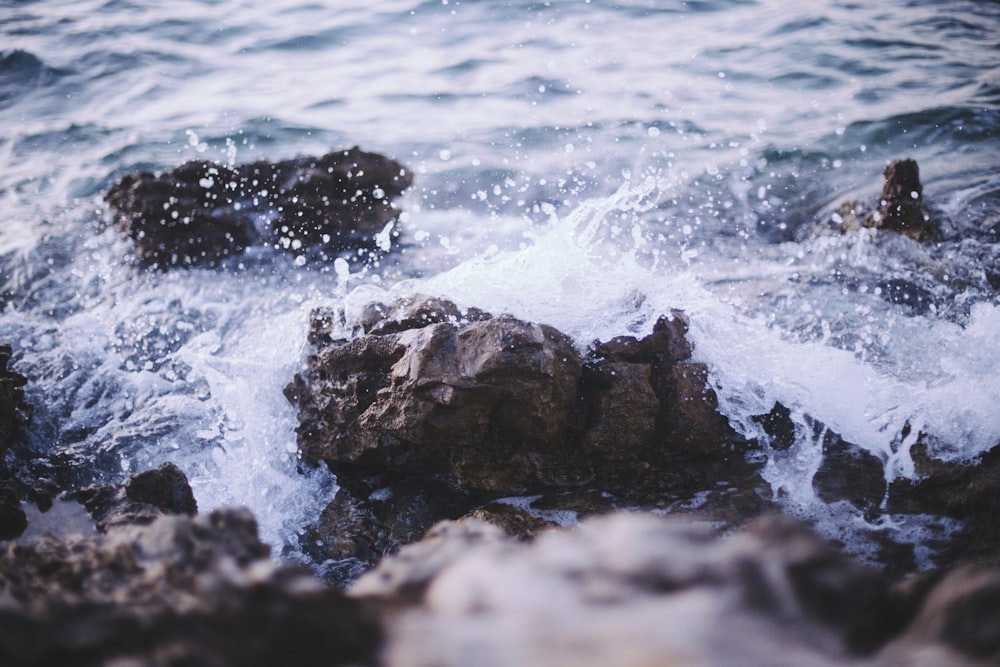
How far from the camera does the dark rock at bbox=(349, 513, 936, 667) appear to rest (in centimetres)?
112

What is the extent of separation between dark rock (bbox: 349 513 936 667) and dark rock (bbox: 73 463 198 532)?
6.21 feet

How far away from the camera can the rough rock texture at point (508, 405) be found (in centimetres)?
328

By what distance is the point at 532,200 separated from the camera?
7.59 meters

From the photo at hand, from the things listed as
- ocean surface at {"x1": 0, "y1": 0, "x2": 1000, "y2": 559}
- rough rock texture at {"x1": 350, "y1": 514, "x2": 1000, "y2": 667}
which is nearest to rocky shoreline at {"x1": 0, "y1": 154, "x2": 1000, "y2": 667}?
rough rock texture at {"x1": 350, "y1": 514, "x2": 1000, "y2": 667}

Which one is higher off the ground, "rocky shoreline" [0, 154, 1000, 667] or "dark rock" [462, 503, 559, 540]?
"rocky shoreline" [0, 154, 1000, 667]

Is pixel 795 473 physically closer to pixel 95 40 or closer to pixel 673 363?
pixel 673 363

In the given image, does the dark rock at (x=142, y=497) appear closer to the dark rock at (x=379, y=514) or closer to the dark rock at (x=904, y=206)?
the dark rock at (x=379, y=514)

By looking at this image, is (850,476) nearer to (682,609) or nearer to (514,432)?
(514,432)

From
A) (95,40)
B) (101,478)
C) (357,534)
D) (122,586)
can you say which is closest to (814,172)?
(357,534)

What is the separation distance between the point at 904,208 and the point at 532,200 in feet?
11.8

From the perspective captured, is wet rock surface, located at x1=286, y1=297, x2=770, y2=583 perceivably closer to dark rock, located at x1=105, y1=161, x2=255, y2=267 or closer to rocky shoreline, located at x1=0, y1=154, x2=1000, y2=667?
rocky shoreline, located at x1=0, y1=154, x2=1000, y2=667

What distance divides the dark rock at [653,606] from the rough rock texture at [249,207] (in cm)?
557

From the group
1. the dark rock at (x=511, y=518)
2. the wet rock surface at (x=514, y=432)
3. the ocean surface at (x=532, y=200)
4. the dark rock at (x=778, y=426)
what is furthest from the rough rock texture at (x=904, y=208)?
the dark rock at (x=511, y=518)

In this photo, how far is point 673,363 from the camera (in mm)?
3633
